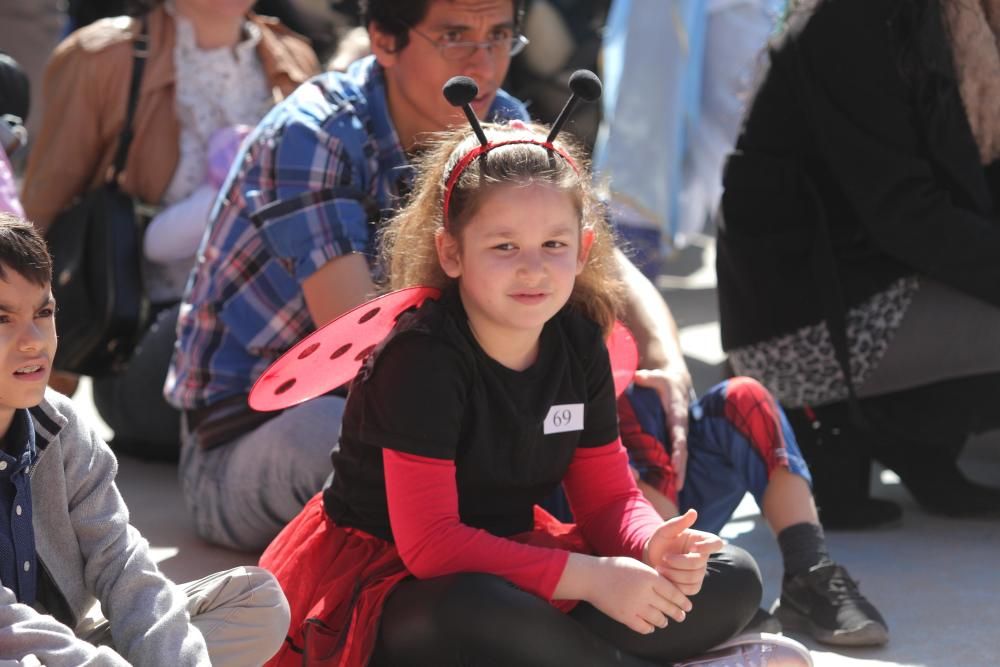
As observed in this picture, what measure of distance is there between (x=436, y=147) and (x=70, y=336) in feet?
4.49

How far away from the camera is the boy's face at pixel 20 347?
183 centimetres

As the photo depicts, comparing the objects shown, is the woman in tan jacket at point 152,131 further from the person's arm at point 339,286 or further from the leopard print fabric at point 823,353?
the leopard print fabric at point 823,353

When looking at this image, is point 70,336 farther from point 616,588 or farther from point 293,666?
point 616,588

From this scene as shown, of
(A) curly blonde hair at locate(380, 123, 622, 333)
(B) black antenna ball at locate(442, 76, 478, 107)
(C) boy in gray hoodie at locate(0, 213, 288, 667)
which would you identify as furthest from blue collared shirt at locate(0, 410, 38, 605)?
(B) black antenna ball at locate(442, 76, 478, 107)

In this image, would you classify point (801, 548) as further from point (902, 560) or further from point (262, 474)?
point (262, 474)

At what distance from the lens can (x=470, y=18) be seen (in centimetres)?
272

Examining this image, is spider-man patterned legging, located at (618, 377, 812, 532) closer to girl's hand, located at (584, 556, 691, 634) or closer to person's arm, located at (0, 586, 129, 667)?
girl's hand, located at (584, 556, 691, 634)

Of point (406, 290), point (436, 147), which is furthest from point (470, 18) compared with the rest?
point (406, 290)

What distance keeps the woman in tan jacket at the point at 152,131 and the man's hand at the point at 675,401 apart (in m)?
1.35

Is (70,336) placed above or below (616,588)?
below

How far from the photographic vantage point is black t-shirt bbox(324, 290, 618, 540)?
212cm

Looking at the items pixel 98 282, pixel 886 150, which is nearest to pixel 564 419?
pixel 886 150

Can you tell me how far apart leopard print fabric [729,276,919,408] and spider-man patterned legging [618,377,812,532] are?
57 cm

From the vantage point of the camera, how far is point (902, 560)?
296 cm
